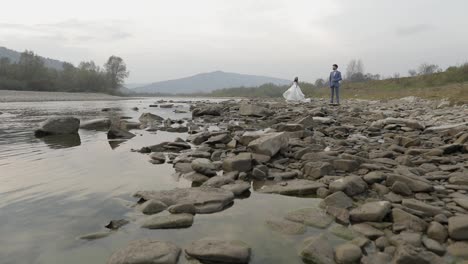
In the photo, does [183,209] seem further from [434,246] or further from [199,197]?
[434,246]

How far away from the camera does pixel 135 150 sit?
8.34 m

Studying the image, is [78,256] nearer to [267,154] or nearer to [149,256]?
[149,256]

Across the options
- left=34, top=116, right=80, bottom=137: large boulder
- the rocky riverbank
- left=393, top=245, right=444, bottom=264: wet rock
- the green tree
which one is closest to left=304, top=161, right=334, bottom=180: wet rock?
the rocky riverbank

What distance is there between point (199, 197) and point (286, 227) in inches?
53.4

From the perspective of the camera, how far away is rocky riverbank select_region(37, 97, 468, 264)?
10.0 ft

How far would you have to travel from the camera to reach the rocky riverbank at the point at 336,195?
306 centimetres

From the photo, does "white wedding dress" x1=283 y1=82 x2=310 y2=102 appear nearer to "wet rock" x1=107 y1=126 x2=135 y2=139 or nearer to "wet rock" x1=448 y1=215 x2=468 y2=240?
"wet rock" x1=107 y1=126 x2=135 y2=139

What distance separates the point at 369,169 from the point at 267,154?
Answer: 1.94 m

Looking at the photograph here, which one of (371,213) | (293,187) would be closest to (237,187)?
(293,187)

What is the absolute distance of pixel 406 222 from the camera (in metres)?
3.54

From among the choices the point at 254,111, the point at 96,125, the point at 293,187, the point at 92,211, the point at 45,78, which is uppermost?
the point at 45,78

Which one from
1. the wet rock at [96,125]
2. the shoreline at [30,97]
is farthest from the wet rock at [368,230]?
the shoreline at [30,97]

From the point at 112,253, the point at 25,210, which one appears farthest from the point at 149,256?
the point at 25,210

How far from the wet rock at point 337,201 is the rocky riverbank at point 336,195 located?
1cm
